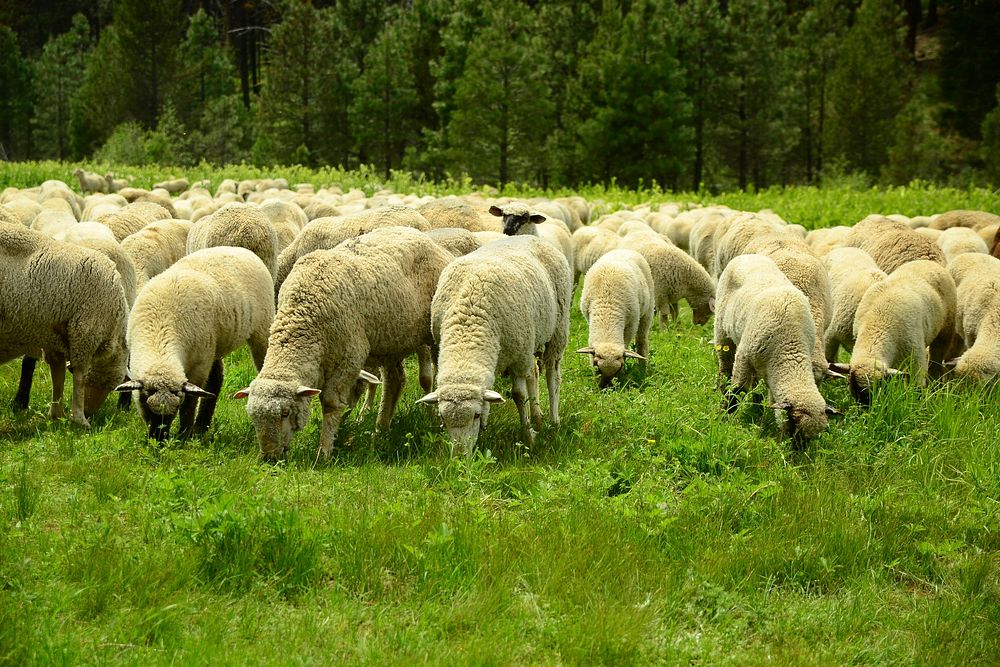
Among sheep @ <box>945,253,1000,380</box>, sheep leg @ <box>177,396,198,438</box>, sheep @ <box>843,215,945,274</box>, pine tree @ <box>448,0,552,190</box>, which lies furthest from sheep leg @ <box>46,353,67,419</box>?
pine tree @ <box>448,0,552,190</box>

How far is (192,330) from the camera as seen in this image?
6.96 meters

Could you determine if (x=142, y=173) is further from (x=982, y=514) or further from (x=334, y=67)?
(x=982, y=514)

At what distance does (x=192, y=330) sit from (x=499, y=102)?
28241mm

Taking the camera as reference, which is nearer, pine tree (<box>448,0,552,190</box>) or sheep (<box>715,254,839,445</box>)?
sheep (<box>715,254,839,445</box>)

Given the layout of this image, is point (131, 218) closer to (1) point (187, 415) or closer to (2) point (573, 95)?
(1) point (187, 415)

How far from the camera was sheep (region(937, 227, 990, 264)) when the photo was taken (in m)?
11.2

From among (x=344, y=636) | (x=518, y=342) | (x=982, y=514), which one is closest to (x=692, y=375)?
(x=518, y=342)

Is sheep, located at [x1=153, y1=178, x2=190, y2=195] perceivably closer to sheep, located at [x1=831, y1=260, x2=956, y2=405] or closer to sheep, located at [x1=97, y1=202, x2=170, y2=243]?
sheep, located at [x1=97, y1=202, x2=170, y2=243]

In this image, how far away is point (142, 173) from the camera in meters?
26.6

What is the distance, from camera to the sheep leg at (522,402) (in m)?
6.98

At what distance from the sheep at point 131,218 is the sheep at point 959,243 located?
981 centimetres

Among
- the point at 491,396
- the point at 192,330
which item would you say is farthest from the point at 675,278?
the point at 192,330

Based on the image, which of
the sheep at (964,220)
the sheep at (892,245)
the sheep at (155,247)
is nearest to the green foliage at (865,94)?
the sheep at (964,220)

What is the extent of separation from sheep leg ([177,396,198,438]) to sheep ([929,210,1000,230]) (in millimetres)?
11618
